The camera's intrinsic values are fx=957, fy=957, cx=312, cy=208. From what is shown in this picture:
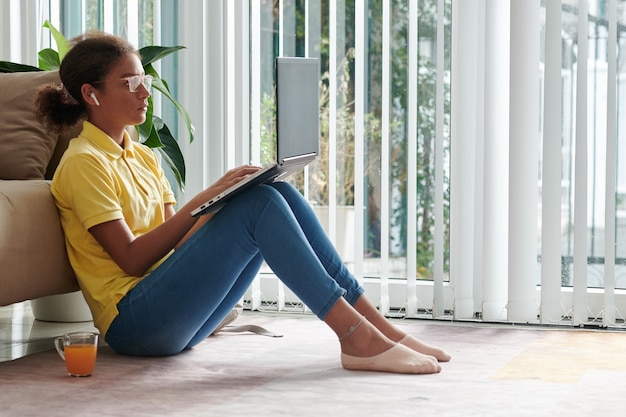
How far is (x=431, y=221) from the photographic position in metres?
3.44

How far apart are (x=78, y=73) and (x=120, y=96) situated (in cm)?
13

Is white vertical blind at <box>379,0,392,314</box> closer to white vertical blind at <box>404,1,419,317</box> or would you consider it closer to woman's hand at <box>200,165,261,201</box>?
white vertical blind at <box>404,1,419,317</box>

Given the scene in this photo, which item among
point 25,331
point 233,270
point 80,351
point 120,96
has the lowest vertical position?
point 25,331

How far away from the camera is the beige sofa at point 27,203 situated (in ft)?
7.67

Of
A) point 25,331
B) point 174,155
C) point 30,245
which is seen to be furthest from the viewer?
point 174,155

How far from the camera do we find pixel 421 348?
94.6 inches

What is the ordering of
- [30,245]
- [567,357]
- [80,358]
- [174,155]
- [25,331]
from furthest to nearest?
1. [174,155]
2. [25,331]
3. [567,357]
4. [30,245]
5. [80,358]

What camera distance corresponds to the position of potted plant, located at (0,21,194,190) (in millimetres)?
3186

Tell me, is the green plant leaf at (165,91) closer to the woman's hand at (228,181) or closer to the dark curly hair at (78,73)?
the dark curly hair at (78,73)

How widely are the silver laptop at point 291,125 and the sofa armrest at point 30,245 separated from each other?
447 millimetres

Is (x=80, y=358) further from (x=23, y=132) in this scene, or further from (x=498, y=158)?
(x=498, y=158)

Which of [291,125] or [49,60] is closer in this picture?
[291,125]

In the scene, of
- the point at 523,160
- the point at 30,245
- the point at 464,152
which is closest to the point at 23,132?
the point at 30,245

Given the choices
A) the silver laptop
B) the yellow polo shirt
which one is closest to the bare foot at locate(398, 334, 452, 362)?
the silver laptop
